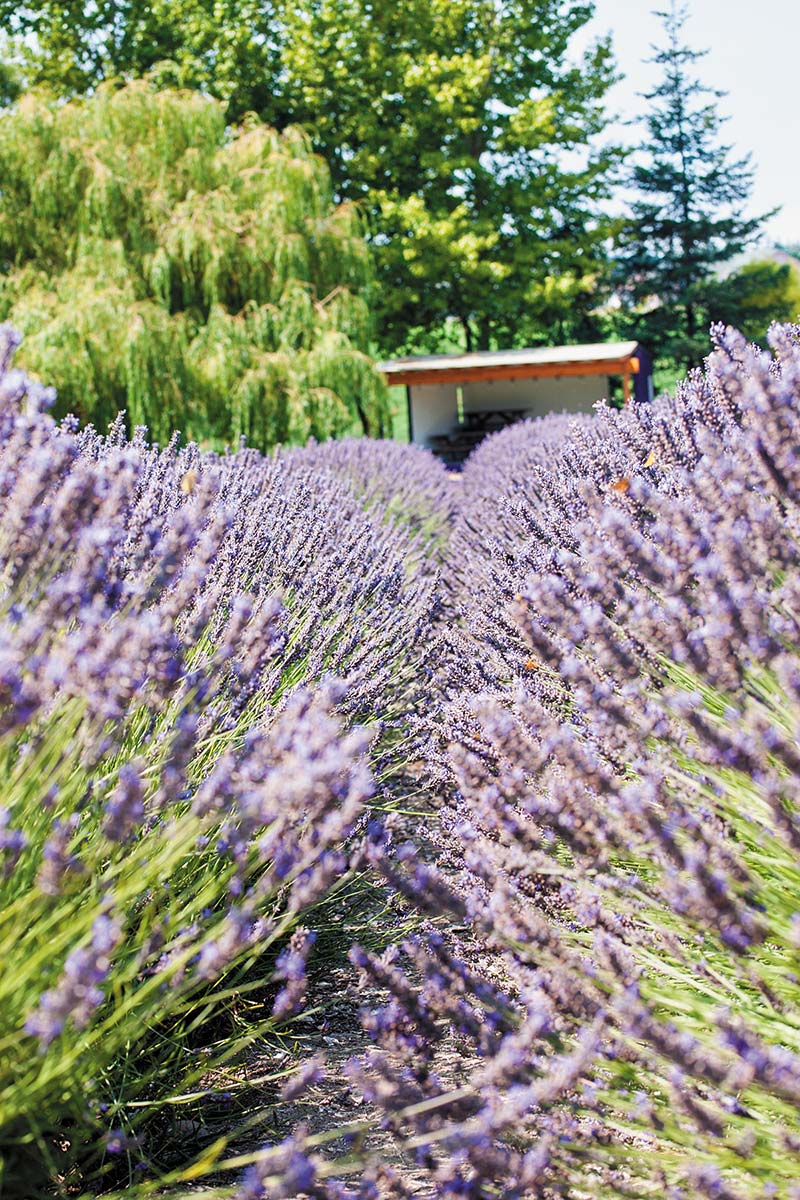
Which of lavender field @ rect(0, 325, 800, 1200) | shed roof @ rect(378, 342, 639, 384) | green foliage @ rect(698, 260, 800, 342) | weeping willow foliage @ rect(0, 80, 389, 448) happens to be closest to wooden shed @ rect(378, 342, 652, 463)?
shed roof @ rect(378, 342, 639, 384)

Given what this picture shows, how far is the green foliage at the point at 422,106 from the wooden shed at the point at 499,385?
2.10 meters

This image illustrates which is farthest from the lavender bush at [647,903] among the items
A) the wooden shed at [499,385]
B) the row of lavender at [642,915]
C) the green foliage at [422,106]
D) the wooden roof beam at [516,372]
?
the green foliage at [422,106]

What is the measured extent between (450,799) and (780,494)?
188 cm

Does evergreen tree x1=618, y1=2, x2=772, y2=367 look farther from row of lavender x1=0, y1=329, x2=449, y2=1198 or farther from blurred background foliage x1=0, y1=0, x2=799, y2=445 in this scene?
row of lavender x1=0, y1=329, x2=449, y2=1198

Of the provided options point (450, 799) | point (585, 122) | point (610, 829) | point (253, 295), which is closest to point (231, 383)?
point (253, 295)

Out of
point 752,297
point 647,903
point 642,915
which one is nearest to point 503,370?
point 752,297

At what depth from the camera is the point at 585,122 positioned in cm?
2617

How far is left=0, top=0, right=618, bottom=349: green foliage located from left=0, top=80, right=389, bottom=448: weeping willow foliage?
29.9 feet

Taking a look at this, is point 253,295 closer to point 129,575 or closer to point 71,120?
point 71,120

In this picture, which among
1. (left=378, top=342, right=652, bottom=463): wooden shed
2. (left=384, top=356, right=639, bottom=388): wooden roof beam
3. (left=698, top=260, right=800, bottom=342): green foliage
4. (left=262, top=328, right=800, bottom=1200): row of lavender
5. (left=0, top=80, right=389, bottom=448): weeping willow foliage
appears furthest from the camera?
(left=698, top=260, right=800, bottom=342): green foliage

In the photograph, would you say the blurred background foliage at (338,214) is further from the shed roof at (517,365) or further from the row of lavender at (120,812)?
the row of lavender at (120,812)

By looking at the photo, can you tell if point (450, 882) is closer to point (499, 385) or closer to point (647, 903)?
point (647, 903)

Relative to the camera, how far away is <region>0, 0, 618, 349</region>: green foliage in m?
24.1

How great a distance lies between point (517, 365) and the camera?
2164 cm
